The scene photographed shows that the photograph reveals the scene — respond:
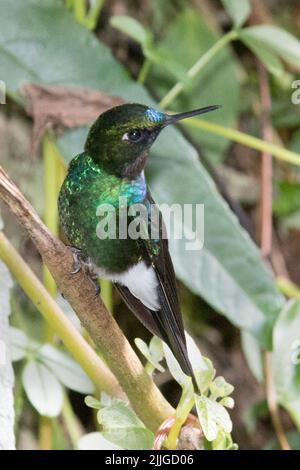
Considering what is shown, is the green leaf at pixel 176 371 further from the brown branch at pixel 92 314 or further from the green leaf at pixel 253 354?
the green leaf at pixel 253 354

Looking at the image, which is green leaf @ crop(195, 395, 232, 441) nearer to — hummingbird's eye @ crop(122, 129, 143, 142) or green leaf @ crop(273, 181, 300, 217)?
hummingbird's eye @ crop(122, 129, 143, 142)

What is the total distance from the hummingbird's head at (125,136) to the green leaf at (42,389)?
43 centimetres

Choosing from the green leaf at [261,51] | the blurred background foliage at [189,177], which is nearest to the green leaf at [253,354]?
the blurred background foliage at [189,177]

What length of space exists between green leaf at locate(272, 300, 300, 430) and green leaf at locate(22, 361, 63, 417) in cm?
41

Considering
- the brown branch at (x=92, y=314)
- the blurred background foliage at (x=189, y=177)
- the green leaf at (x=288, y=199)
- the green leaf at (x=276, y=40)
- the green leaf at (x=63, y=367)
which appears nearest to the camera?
the brown branch at (x=92, y=314)

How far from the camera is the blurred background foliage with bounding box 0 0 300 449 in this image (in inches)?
63.6

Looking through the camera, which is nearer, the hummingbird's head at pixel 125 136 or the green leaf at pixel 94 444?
the hummingbird's head at pixel 125 136

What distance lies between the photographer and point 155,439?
1162 millimetres

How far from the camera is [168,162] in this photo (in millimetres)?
1710

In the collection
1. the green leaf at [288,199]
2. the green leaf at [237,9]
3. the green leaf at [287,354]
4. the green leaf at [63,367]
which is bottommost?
the green leaf at [63,367]

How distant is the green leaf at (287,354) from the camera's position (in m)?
1.56

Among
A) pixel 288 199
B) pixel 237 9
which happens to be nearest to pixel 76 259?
pixel 237 9

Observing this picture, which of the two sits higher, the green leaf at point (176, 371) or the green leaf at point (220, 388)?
the green leaf at point (176, 371)

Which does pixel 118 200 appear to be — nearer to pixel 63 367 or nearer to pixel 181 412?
pixel 181 412
